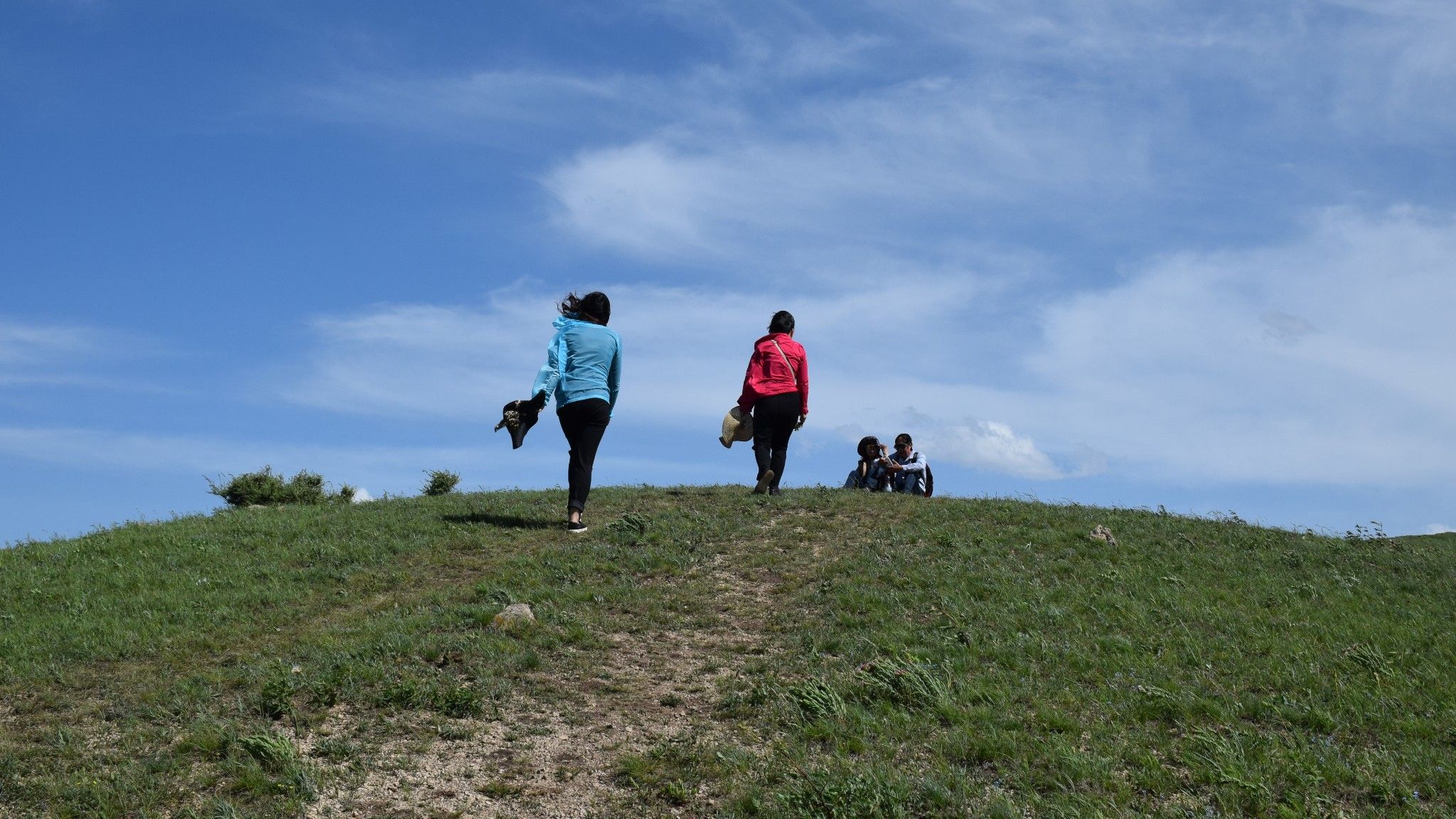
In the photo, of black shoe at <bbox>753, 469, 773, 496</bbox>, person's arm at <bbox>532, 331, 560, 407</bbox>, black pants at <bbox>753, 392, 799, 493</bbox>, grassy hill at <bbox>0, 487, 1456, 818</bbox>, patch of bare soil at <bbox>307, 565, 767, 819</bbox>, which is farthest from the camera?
black shoe at <bbox>753, 469, 773, 496</bbox>

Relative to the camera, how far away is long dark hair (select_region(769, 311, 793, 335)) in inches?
715

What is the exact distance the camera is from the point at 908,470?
66.1 ft

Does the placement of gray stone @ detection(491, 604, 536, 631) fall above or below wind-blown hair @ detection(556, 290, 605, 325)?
below

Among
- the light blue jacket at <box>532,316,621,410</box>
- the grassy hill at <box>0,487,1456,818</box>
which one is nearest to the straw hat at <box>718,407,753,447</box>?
the grassy hill at <box>0,487,1456,818</box>

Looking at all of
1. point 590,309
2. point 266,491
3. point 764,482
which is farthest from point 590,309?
point 266,491

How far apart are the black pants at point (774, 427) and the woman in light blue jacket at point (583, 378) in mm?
3319

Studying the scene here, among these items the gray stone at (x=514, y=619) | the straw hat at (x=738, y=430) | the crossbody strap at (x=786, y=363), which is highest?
the crossbody strap at (x=786, y=363)

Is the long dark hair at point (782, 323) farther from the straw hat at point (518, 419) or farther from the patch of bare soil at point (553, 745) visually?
the patch of bare soil at point (553, 745)

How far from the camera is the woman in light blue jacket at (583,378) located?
14.8 metres

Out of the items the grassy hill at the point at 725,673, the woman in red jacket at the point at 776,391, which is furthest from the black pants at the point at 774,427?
the grassy hill at the point at 725,673

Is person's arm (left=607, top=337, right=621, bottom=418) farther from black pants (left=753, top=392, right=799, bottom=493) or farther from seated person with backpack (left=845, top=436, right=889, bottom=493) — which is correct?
seated person with backpack (left=845, top=436, right=889, bottom=493)

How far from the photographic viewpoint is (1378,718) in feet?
28.5

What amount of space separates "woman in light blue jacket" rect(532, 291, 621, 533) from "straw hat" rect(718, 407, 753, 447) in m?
3.14

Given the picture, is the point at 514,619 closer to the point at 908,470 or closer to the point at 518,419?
the point at 518,419
